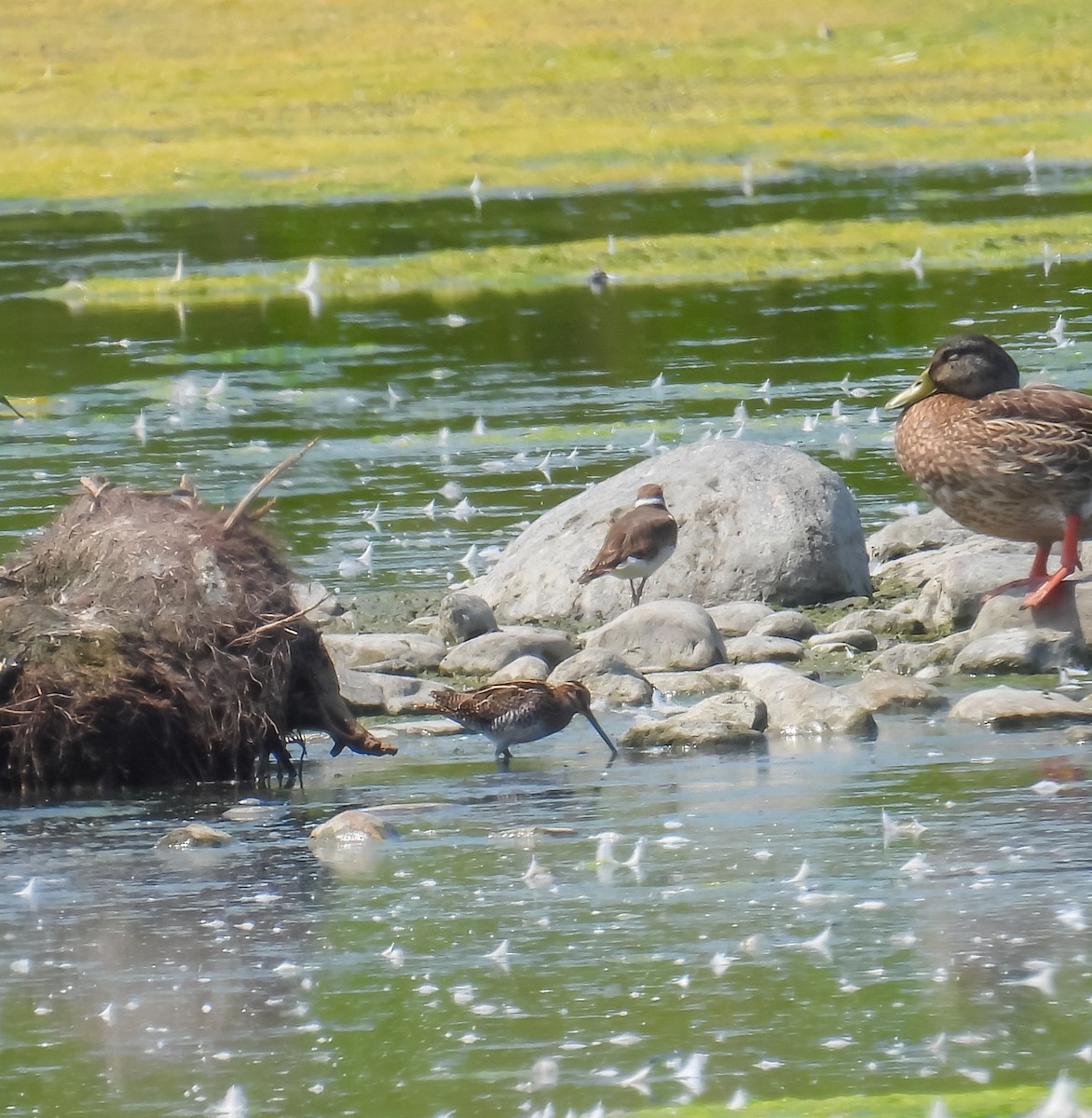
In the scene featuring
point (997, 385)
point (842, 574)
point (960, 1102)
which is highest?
point (997, 385)

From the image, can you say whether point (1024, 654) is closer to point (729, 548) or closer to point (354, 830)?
point (729, 548)

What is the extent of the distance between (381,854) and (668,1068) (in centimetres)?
224

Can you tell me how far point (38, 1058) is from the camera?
563cm

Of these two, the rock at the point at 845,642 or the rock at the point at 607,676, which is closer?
the rock at the point at 607,676

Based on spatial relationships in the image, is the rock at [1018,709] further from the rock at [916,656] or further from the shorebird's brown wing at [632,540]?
the shorebird's brown wing at [632,540]

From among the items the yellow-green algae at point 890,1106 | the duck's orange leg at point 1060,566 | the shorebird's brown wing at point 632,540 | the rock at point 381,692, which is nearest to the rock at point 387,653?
the rock at point 381,692

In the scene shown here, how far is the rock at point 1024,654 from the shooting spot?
392 inches

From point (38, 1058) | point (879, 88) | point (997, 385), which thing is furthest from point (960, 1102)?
point (879, 88)

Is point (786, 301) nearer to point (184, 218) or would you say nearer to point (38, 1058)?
point (184, 218)

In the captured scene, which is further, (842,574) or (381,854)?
(842,574)

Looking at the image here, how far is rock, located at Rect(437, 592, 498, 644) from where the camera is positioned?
10938mm

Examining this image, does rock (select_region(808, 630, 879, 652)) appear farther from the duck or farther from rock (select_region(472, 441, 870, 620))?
rock (select_region(472, 441, 870, 620))

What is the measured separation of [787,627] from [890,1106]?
228 inches

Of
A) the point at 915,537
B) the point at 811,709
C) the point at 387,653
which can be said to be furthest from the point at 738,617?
the point at 811,709
